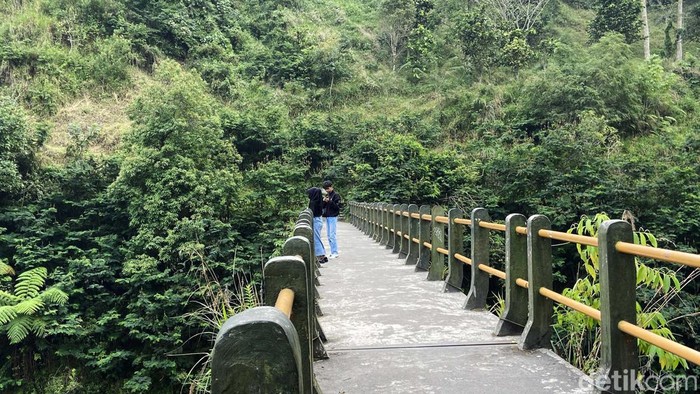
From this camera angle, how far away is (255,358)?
1367 millimetres

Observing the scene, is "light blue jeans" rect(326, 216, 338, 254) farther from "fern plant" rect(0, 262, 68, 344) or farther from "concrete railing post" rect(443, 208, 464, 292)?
"fern plant" rect(0, 262, 68, 344)

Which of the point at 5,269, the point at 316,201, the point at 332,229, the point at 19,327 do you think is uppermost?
the point at 316,201

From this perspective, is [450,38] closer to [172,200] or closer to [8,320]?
[172,200]

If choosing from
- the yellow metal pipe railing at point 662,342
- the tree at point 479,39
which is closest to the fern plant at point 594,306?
the yellow metal pipe railing at point 662,342

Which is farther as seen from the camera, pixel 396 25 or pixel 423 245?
pixel 396 25

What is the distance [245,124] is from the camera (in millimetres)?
27688

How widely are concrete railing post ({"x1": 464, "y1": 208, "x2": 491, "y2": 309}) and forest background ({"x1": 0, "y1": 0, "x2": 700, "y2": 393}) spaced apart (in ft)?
3.86

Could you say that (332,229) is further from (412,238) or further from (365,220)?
(365,220)

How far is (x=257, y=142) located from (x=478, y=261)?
2354 centimetres

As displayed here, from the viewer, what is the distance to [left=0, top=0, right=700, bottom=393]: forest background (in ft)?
50.2

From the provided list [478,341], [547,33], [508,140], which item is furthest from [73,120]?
[547,33]

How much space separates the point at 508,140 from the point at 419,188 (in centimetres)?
768

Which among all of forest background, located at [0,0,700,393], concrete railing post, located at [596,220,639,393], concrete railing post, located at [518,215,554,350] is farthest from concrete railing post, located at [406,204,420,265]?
concrete railing post, located at [596,220,639,393]

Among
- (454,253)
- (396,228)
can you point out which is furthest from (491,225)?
(396,228)
